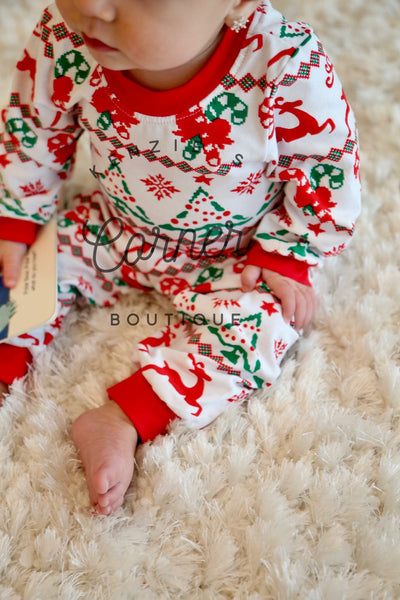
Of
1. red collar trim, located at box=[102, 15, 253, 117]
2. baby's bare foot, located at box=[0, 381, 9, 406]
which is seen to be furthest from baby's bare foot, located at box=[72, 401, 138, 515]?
red collar trim, located at box=[102, 15, 253, 117]

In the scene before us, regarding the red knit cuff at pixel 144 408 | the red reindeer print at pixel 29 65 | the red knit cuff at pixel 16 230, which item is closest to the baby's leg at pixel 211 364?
the red knit cuff at pixel 144 408

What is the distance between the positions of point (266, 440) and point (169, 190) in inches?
11.8

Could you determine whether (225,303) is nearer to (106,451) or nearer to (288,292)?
(288,292)

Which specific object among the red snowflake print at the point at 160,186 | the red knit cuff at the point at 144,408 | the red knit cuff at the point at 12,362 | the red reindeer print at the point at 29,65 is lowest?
the red knit cuff at the point at 12,362

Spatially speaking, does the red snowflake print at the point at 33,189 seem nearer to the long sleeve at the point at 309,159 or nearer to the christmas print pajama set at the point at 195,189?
the christmas print pajama set at the point at 195,189

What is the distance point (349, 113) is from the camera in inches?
25.5

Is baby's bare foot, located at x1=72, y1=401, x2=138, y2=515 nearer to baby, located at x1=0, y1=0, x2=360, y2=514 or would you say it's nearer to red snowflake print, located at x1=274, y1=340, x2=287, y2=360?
baby, located at x1=0, y1=0, x2=360, y2=514

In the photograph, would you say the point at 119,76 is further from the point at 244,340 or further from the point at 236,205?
the point at 244,340

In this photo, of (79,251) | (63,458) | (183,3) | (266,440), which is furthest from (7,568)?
(183,3)

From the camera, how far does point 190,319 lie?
Answer: 0.73m

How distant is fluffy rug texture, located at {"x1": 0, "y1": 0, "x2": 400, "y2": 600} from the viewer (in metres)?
0.54

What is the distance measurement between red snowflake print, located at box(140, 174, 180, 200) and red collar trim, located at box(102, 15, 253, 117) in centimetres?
8

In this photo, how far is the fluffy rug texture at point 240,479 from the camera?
1.76 feet

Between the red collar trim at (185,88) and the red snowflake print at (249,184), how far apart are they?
0.36 feet
